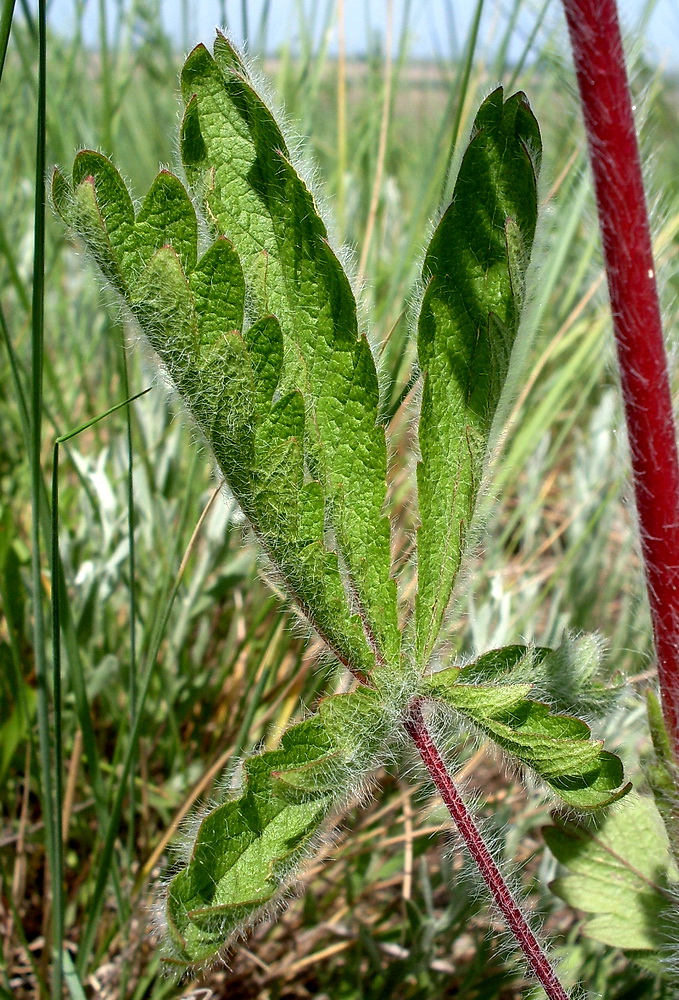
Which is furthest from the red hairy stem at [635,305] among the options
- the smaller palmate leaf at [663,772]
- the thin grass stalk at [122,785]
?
the thin grass stalk at [122,785]

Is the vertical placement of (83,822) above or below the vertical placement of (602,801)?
below

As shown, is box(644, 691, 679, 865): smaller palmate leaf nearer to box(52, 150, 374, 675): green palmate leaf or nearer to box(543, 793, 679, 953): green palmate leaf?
box(543, 793, 679, 953): green palmate leaf

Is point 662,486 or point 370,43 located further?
point 370,43

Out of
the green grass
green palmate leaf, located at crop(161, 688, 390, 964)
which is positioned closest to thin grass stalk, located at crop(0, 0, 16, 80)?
the green grass

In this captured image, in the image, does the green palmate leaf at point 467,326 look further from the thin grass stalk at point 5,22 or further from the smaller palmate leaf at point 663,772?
the thin grass stalk at point 5,22

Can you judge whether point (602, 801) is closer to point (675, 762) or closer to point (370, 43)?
point (675, 762)

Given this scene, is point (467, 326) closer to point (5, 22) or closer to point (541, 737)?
point (541, 737)

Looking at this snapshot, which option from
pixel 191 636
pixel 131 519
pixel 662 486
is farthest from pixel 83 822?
pixel 662 486
